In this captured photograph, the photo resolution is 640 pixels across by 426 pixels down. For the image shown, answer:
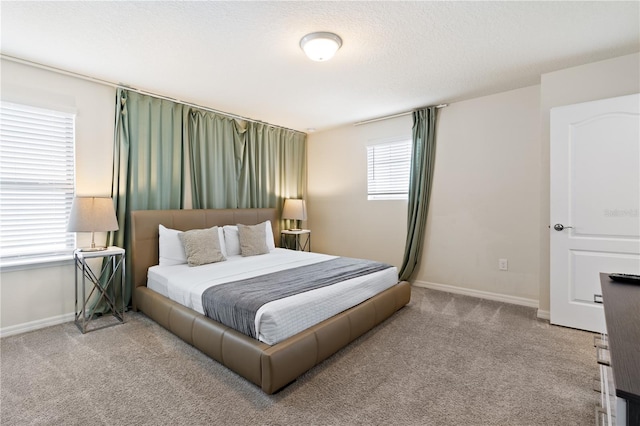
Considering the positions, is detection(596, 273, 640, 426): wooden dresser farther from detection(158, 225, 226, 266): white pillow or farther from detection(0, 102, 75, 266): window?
detection(0, 102, 75, 266): window

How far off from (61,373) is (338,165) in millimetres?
4118

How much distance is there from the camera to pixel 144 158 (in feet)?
11.1

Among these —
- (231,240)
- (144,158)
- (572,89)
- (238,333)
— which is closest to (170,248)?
(231,240)

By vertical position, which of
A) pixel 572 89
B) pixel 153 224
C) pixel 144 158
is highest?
pixel 572 89

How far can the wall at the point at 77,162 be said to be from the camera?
2666mm

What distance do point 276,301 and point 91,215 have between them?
198 centimetres

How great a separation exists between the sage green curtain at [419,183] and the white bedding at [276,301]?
1.04 metres

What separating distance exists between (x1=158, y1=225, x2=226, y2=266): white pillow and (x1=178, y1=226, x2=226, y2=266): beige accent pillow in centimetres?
6

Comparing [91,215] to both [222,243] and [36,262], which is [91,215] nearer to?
[36,262]

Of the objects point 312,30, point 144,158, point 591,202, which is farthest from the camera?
point 144,158

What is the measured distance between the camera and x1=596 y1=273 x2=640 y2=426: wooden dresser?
0.68 metres

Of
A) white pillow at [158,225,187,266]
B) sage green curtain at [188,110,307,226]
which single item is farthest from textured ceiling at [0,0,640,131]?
white pillow at [158,225,187,266]

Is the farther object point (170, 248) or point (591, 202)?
point (170, 248)

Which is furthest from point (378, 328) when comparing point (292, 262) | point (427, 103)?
point (427, 103)
